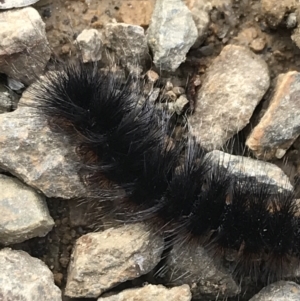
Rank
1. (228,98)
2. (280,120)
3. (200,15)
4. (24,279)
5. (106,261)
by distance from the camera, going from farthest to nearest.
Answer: (200,15), (228,98), (280,120), (106,261), (24,279)

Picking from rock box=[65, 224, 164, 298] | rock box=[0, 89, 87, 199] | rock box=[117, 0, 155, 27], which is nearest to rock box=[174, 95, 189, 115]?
rock box=[117, 0, 155, 27]

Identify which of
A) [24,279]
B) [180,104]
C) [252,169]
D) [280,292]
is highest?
[180,104]

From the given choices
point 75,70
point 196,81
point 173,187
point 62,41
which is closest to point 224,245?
point 173,187

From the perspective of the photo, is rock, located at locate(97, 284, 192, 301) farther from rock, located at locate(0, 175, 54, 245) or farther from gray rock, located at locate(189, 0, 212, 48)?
gray rock, located at locate(189, 0, 212, 48)

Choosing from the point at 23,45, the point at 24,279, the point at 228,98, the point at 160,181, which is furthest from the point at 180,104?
the point at 24,279

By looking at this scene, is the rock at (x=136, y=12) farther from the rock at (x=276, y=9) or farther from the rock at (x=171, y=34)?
the rock at (x=276, y=9)

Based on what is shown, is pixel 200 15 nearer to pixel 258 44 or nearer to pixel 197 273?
pixel 258 44
